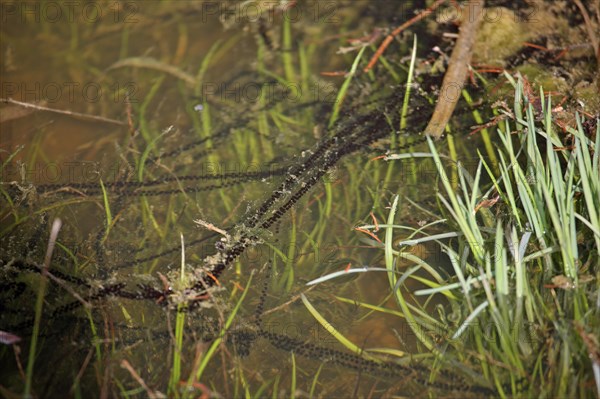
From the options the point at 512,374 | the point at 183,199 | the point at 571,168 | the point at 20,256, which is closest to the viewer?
the point at 512,374

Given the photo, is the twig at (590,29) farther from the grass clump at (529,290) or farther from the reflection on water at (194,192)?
the reflection on water at (194,192)

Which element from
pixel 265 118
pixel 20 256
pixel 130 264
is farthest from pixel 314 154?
pixel 20 256

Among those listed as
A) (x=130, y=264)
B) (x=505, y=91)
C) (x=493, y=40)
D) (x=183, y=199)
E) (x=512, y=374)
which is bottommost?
(x=512, y=374)

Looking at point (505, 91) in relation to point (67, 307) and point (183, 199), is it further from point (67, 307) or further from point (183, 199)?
point (67, 307)

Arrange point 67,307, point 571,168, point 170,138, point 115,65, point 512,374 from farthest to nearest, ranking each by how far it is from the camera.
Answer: point 115,65 → point 170,138 → point 67,307 → point 571,168 → point 512,374

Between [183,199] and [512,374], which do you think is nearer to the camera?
[512,374]

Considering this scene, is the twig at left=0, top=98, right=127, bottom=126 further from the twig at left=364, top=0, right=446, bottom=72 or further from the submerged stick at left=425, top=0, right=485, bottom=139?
the submerged stick at left=425, top=0, right=485, bottom=139

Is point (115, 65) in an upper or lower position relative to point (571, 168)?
upper
